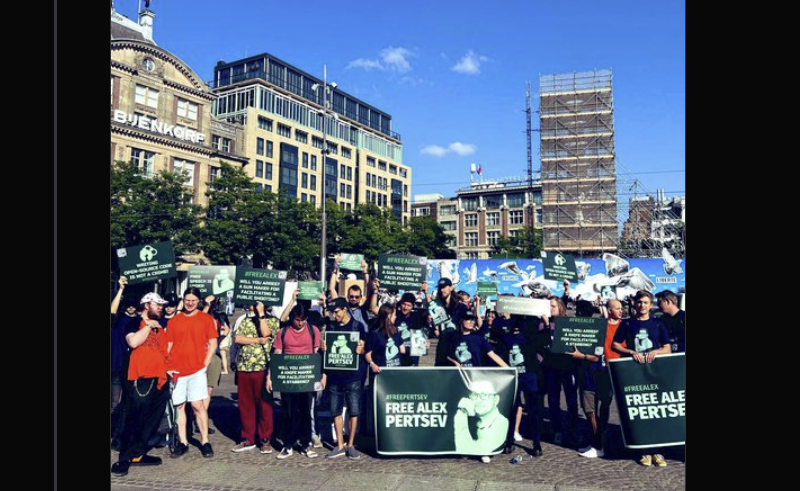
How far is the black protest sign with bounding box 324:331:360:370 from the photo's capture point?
26.3 ft

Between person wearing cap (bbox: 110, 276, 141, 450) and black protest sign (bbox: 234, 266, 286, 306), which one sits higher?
black protest sign (bbox: 234, 266, 286, 306)

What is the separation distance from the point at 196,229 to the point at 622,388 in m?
38.5

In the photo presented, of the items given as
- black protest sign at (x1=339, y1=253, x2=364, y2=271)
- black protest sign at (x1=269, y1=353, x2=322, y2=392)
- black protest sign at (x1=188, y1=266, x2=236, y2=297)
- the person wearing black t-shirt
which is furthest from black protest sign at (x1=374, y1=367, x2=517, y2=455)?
black protest sign at (x1=339, y1=253, x2=364, y2=271)

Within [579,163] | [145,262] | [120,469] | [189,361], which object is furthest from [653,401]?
[579,163]

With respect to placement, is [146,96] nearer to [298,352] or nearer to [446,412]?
[298,352]

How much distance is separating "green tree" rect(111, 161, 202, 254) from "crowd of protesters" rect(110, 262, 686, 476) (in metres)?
30.9

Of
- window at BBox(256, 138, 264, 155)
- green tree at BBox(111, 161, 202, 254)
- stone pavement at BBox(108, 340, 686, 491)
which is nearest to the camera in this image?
stone pavement at BBox(108, 340, 686, 491)

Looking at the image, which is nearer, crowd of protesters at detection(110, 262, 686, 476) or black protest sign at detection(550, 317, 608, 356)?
crowd of protesters at detection(110, 262, 686, 476)

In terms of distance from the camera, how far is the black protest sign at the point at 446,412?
755 cm

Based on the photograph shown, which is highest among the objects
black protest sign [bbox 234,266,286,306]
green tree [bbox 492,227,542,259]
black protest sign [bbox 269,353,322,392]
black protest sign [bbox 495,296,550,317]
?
green tree [bbox 492,227,542,259]

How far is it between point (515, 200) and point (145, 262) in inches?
3748

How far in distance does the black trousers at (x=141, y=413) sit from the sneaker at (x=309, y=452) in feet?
6.35

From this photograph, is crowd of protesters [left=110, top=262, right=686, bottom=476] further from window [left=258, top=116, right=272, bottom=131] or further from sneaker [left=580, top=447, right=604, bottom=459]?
window [left=258, top=116, right=272, bottom=131]
